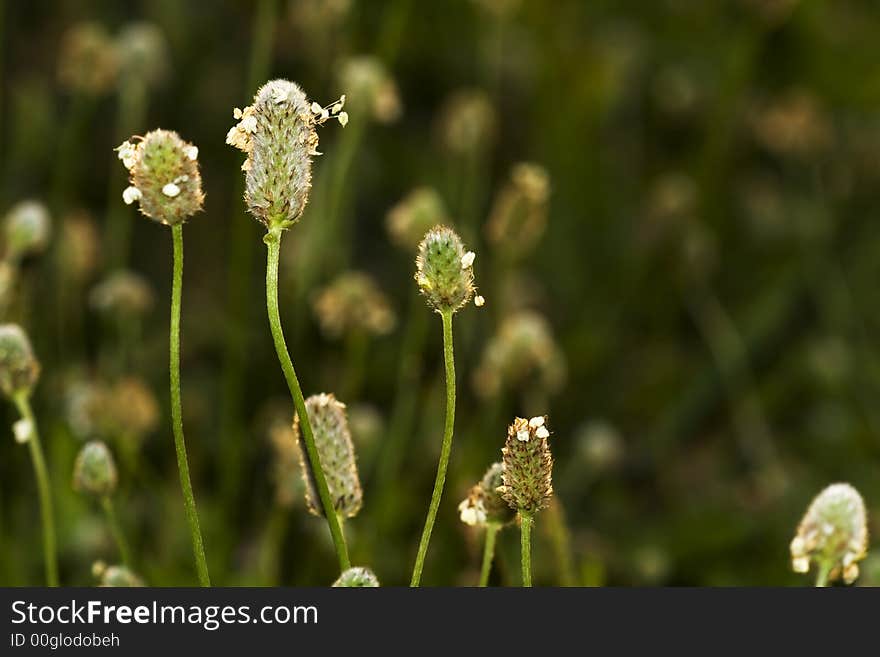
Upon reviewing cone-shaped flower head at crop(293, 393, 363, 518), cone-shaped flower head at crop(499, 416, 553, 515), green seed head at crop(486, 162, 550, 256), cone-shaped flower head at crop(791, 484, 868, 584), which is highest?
green seed head at crop(486, 162, 550, 256)

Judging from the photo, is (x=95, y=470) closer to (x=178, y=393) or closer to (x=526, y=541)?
(x=178, y=393)

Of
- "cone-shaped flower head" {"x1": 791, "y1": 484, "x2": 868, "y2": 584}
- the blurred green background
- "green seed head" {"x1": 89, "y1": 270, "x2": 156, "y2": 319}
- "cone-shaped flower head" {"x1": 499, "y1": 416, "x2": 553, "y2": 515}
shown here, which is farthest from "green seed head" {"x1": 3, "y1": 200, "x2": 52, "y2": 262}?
"cone-shaped flower head" {"x1": 791, "y1": 484, "x2": 868, "y2": 584}

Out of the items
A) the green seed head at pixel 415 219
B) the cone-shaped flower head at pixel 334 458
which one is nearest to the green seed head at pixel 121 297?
the green seed head at pixel 415 219

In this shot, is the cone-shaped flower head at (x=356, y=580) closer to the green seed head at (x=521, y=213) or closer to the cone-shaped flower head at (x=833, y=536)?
the cone-shaped flower head at (x=833, y=536)

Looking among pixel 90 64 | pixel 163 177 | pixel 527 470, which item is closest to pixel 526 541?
pixel 527 470

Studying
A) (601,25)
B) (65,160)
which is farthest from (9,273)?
(601,25)

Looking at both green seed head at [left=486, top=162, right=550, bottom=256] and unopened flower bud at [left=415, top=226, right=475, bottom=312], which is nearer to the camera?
unopened flower bud at [left=415, top=226, right=475, bottom=312]

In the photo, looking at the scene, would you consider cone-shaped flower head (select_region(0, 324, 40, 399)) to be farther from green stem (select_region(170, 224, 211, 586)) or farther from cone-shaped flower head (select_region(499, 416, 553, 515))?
cone-shaped flower head (select_region(499, 416, 553, 515))
